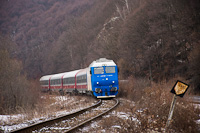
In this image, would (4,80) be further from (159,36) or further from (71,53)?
(71,53)

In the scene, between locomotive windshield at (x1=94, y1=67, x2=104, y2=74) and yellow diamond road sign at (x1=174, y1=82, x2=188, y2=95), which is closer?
yellow diamond road sign at (x1=174, y1=82, x2=188, y2=95)

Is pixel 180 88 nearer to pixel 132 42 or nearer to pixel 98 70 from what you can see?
pixel 98 70

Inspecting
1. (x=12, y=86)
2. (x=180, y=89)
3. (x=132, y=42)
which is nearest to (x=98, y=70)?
(x=12, y=86)

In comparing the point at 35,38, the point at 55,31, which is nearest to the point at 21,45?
the point at 35,38

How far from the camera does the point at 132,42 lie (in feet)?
130

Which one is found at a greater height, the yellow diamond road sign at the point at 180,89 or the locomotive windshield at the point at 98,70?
the locomotive windshield at the point at 98,70

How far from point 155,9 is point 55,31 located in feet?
256

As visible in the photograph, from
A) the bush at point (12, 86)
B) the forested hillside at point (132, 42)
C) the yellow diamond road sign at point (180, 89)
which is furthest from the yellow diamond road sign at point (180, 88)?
the forested hillside at point (132, 42)

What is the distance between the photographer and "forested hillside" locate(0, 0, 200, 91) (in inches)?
1150

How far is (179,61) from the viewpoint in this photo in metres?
32.1

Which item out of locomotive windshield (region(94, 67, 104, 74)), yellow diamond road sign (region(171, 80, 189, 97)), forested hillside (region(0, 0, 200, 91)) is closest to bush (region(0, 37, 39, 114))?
forested hillside (region(0, 0, 200, 91))

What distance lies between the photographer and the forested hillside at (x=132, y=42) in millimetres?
29203

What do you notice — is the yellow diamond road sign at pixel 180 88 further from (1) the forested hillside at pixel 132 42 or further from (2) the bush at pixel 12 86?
(1) the forested hillside at pixel 132 42

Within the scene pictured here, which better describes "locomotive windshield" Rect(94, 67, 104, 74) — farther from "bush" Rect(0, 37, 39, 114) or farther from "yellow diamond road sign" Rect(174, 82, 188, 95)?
"yellow diamond road sign" Rect(174, 82, 188, 95)
